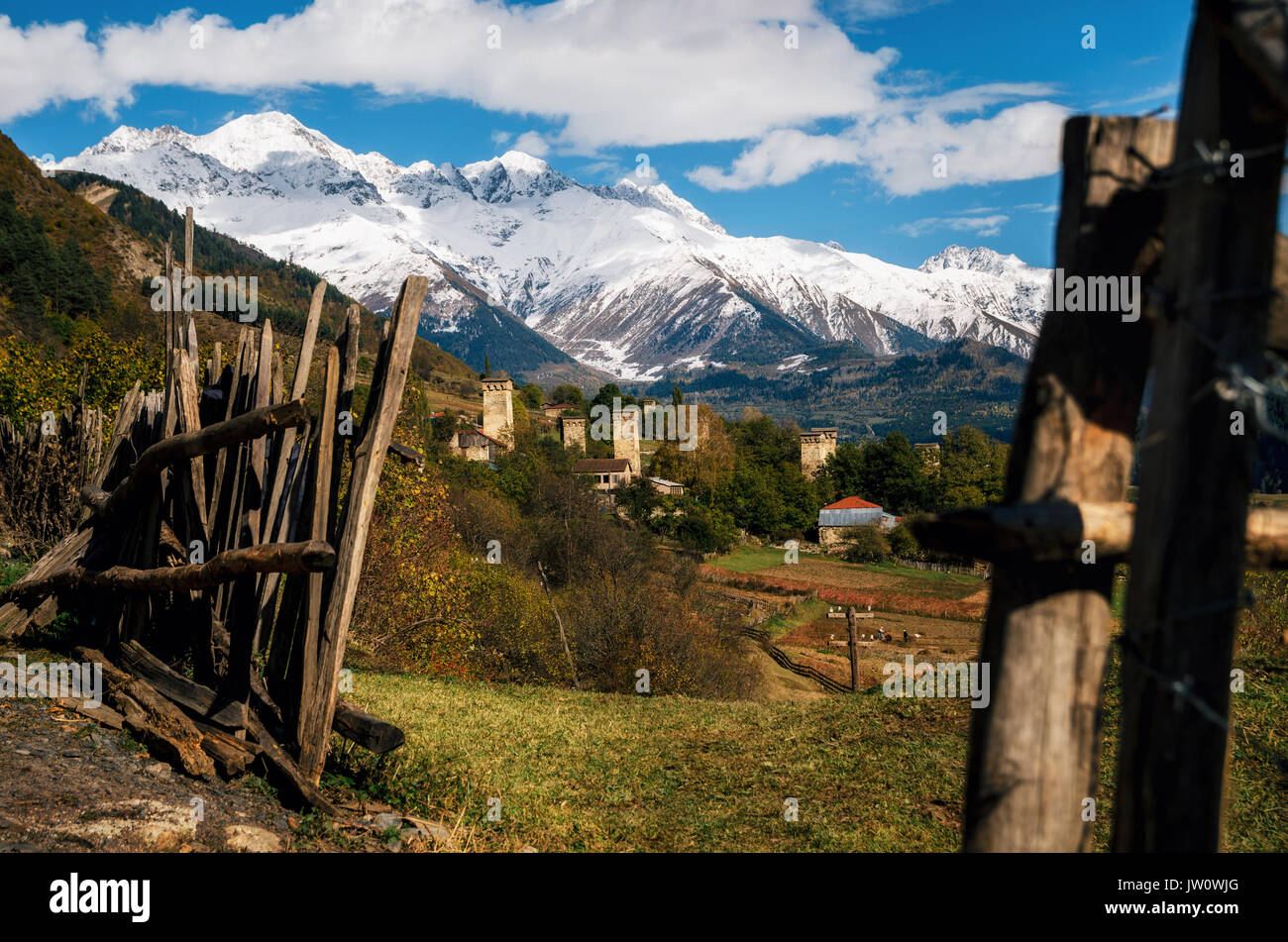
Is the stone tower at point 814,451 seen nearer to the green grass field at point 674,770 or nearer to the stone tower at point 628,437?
the stone tower at point 628,437

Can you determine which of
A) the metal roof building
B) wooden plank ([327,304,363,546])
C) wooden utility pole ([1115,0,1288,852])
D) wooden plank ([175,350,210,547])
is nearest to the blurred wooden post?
wooden utility pole ([1115,0,1288,852])

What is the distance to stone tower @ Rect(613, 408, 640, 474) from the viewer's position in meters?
90.8

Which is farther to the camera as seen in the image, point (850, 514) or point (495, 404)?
point (495, 404)

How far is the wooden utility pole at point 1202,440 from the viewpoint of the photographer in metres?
2.11

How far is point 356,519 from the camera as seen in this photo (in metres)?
5.71

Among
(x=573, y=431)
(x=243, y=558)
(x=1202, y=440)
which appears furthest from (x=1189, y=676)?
(x=573, y=431)

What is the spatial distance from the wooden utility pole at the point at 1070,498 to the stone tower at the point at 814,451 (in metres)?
99.4

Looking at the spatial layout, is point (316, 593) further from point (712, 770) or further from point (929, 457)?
point (929, 457)

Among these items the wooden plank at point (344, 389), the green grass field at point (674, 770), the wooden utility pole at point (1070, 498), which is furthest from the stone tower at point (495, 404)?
the wooden utility pole at point (1070, 498)

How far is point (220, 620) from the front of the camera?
23.9 feet
